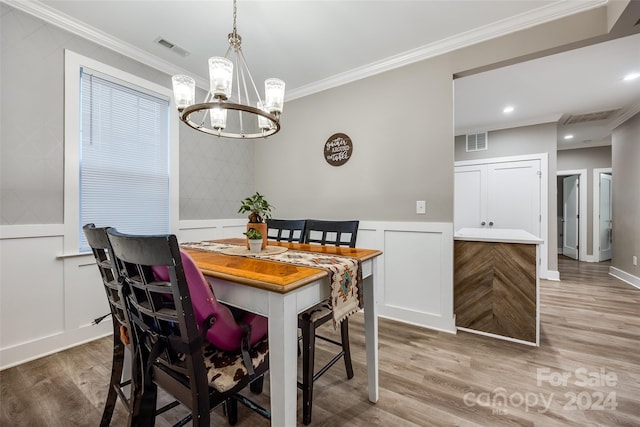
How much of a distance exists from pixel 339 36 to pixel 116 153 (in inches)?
90.0

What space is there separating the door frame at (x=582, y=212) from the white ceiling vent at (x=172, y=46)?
7.06 m

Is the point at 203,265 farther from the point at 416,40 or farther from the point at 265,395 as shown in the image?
the point at 416,40

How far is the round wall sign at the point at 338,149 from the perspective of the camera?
3023mm

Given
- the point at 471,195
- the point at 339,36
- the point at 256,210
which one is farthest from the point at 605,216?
the point at 256,210

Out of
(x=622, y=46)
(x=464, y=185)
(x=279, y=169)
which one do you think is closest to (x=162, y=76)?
(x=279, y=169)

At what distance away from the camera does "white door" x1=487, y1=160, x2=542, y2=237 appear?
439 centimetres

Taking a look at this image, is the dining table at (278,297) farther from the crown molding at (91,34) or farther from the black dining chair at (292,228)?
the crown molding at (91,34)

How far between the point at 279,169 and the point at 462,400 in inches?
118

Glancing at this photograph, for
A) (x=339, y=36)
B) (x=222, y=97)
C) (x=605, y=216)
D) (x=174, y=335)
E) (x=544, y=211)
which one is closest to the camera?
(x=174, y=335)

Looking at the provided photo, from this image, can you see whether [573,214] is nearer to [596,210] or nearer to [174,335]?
[596,210]

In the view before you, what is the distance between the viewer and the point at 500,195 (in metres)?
4.65

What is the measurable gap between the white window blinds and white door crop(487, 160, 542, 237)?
5045 millimetres

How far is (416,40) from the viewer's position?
242cm

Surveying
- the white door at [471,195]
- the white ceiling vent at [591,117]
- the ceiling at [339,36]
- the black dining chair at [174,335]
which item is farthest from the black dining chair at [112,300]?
the white ceiling vent at [591,117]
